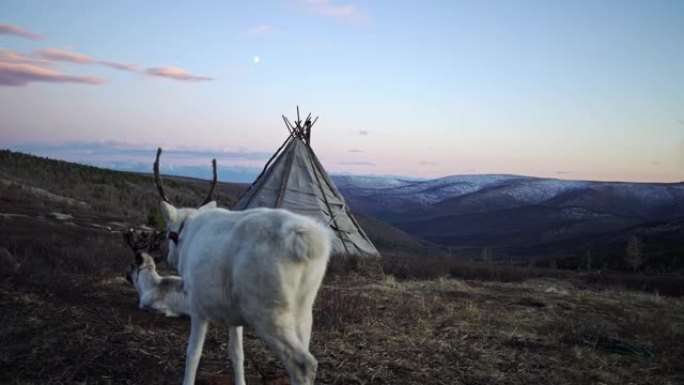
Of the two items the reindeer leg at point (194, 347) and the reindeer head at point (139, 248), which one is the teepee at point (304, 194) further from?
the reindeer leg at point (194, 347)

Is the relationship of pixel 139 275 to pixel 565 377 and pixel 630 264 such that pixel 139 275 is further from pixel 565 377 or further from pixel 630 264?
pixel 630 264

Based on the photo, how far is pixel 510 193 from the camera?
5935 inches

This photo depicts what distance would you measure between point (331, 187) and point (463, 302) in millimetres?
8245

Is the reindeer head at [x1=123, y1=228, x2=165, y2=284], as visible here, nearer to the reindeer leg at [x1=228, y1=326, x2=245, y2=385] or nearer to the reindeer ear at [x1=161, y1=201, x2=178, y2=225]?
the reindeer ear at [x1=161, y1=201, x2=178, y2=225]

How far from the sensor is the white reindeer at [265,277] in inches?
151

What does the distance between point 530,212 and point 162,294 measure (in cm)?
11657

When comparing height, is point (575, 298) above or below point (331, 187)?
below

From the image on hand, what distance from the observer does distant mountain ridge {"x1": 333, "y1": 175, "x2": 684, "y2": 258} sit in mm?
71875

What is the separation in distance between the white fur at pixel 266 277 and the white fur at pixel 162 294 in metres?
3.78

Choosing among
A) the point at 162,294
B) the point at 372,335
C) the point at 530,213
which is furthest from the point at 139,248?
Result: the point at 530,213

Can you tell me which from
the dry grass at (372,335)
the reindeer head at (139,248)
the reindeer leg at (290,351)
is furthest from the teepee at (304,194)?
the reindeer leg at (290,351)

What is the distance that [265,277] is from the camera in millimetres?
3852

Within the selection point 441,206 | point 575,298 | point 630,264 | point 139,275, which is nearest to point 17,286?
point 139,275

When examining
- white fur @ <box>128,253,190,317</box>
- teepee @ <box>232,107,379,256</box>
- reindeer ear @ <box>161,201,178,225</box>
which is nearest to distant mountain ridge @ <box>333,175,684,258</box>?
teepee @ <box>232,107,379,256</box>
